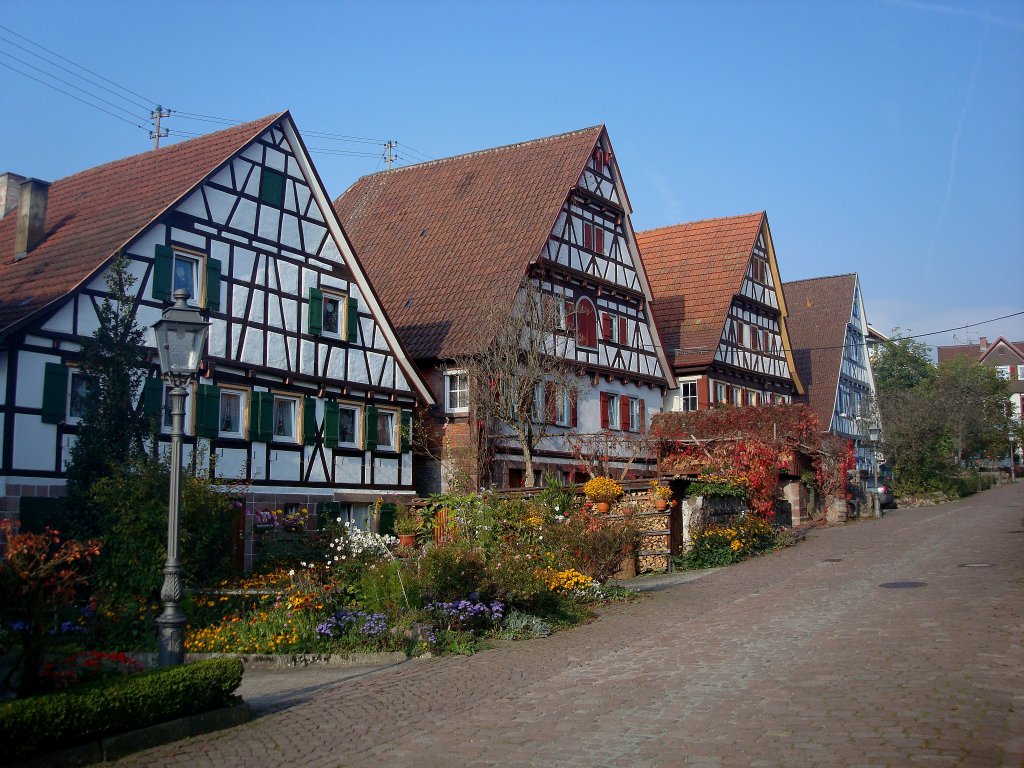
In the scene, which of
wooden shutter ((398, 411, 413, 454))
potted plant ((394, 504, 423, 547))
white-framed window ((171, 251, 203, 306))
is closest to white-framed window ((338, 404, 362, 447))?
wooden shutter ((398, 411, 413, 454))

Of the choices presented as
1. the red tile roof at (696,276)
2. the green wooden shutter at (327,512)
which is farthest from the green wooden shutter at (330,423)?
the red tile roof at (696,276)

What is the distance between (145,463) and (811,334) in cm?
4627

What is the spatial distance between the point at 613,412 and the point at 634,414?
1325mm

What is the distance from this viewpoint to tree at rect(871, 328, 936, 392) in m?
78.0

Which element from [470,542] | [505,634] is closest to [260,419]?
[470,542]

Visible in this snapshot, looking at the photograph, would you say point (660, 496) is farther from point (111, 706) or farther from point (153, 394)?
point (111, 706)

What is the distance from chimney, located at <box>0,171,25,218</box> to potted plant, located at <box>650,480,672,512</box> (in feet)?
61.1

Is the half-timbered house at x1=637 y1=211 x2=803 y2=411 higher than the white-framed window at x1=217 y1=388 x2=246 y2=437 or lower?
higher

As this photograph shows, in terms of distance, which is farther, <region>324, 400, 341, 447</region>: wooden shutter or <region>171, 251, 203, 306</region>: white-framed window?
<region>324, 400, 341, 447</region>: wooden shutter

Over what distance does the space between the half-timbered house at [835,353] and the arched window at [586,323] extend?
21.0 meters

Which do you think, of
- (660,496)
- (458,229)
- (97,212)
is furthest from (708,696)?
(458,229)

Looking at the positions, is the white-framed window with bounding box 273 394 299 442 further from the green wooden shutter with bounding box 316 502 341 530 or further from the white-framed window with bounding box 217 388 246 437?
the green wooden shutter with bounding box 316 502 341 530

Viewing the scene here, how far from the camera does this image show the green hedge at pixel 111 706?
27.7 feet

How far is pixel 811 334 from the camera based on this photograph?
5788 centimetres
